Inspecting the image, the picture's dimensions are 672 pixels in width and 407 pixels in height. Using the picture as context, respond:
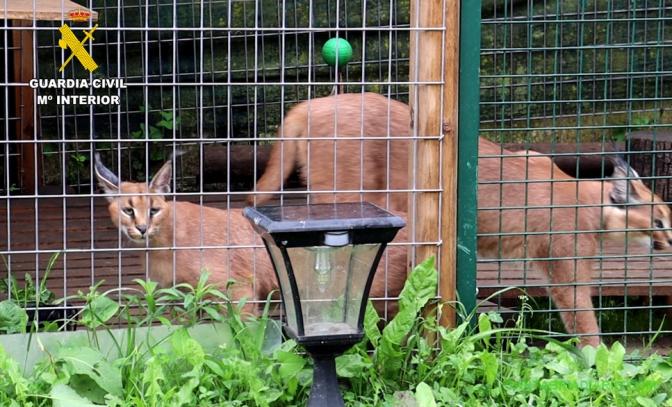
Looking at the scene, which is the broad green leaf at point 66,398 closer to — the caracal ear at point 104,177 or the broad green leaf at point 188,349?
the broad green leaf at point 188,349

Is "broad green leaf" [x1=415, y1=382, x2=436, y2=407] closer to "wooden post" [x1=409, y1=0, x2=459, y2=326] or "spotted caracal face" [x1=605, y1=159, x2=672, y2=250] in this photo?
"wooden post" [x1=409, y1=0, x2=459, y2=326]

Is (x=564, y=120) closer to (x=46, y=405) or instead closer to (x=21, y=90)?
(x=21, y=90)

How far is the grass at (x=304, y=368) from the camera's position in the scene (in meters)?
4.17

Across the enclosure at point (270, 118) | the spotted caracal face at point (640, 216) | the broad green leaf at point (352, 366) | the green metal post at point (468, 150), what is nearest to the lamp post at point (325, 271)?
the broad green leaf at point (352, 366)

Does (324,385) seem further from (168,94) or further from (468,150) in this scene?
(168,94)

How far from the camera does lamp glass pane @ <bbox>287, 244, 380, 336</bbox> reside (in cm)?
373

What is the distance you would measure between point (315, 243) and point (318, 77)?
5289 millimetres

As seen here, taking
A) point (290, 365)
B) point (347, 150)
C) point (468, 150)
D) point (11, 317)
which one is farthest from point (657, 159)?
point (11, 317)

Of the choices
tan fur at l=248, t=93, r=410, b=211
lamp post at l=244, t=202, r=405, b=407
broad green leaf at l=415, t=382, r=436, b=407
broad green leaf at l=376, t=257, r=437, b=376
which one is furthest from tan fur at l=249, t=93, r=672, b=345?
lamp post at l=244, t=202, r=405, b=407

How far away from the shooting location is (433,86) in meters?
4.59

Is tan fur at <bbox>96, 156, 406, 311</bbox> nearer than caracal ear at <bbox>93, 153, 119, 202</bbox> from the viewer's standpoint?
No

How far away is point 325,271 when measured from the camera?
3760 millimetres

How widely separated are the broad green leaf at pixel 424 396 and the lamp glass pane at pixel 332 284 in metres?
0.49

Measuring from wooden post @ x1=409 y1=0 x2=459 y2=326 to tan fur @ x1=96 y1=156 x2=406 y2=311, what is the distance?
54 centimetres
